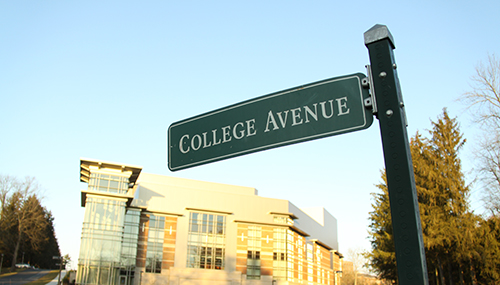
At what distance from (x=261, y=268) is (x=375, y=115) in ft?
165

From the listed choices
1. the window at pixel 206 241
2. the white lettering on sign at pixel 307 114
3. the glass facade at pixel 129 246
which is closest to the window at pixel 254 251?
the window at pixel 206 241

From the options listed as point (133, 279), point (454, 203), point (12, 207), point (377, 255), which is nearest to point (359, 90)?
point (454, 203)

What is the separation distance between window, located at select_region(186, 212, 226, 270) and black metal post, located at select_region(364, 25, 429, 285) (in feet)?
155

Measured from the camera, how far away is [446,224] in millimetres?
25516

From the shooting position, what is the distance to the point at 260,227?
5222cm

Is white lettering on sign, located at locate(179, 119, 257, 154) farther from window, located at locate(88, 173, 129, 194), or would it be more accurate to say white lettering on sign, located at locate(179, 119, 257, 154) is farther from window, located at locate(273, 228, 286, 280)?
window, located at locate(273, 228, 286, 280)

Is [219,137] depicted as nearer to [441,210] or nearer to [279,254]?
[441,210]

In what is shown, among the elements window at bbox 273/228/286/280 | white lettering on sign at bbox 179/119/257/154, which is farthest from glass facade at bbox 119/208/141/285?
white lettering on sign at bbox 179/119/257/154

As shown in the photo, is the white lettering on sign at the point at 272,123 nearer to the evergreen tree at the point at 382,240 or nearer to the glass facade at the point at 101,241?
the evergreen tree at the point at 382,240

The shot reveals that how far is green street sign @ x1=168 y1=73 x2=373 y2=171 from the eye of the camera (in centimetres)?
254

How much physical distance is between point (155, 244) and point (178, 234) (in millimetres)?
2887

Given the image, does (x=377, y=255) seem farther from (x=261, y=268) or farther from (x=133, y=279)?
(x=133, y=279)

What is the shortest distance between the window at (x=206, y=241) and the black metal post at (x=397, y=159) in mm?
47144

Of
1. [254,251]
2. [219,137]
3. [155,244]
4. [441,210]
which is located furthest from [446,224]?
[155,244]
